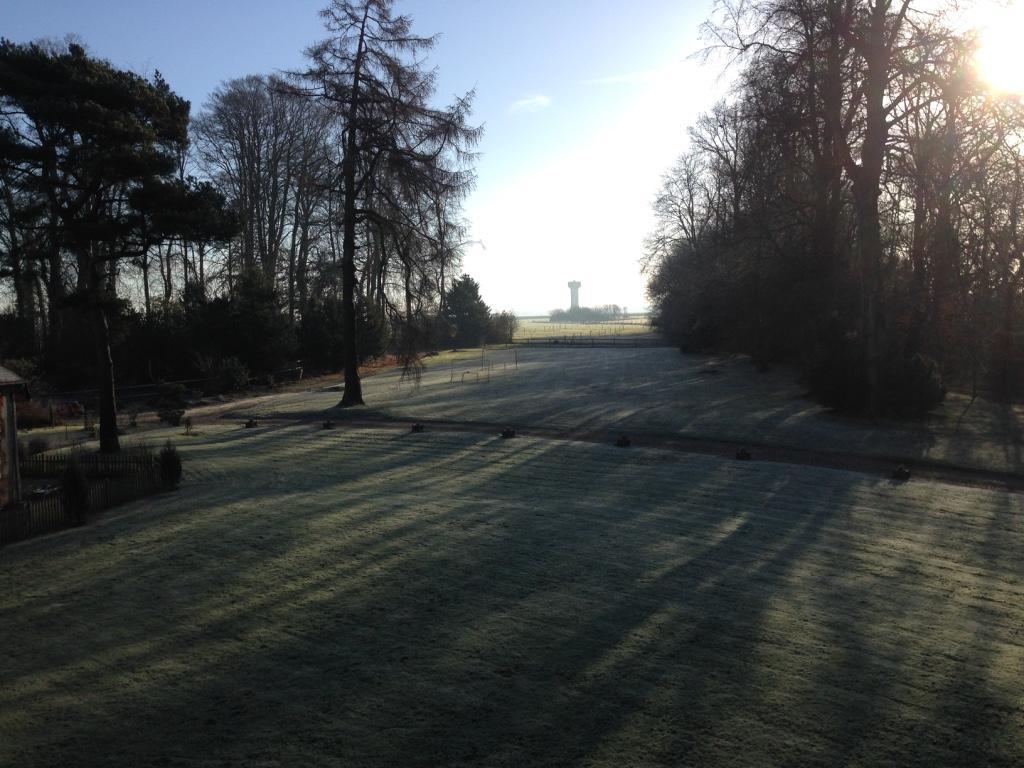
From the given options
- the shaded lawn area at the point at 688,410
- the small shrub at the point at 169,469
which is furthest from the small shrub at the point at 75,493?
the shaded lawn area at the point at 688,410

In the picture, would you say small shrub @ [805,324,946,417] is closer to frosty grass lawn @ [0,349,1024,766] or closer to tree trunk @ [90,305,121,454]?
frosty grass lawn @ [0,349,1024,766]

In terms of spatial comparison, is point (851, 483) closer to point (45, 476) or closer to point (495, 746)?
point (495, 746)

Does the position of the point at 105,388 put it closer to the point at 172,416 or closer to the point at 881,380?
the point at 172,416

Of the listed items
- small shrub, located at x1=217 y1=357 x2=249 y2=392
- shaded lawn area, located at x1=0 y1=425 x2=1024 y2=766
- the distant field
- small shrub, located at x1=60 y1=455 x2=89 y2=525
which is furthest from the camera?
the distant field

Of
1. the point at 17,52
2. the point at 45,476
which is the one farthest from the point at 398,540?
the point at 17,52

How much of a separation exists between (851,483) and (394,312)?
51.3 feet

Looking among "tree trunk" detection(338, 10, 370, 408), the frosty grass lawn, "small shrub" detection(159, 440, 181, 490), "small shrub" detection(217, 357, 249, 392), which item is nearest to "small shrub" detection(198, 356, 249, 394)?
"small shrub" detection(217, 357, 249, 392)

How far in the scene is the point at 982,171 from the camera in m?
21.5

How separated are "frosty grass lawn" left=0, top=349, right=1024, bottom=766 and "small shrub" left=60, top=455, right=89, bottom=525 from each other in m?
0.42

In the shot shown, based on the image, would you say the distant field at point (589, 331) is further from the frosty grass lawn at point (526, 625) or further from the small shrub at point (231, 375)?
the frosty grass lawn at point (526, 625)

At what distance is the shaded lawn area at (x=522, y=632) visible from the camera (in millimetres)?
4914

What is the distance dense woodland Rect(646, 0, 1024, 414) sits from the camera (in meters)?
19.8

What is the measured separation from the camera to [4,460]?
12.8 metres

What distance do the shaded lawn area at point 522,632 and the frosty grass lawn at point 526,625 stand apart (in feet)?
0.10
